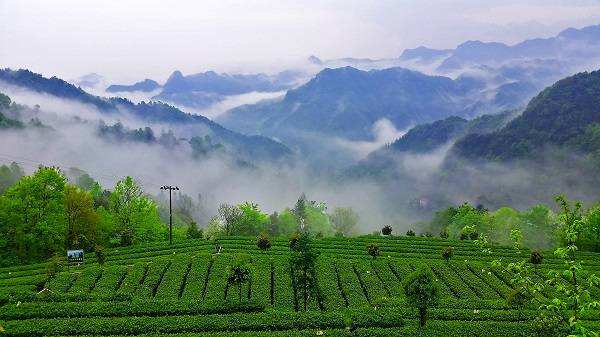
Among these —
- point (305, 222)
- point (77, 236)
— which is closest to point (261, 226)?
point (305, 222)

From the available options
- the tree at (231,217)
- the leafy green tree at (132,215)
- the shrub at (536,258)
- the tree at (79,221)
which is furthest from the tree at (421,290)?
the tree at (231,217)

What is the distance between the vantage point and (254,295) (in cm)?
5119

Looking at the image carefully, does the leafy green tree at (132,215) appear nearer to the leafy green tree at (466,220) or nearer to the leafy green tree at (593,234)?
the leafy green tree at (466,220)

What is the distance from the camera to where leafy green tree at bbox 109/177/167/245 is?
288 ft

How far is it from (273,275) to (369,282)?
10540 mm

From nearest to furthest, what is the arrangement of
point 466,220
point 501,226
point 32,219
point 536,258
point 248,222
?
point 536,258 → point 32,219 → point 248,222 → point 466,220 → point 501,226

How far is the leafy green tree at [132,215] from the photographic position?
87.8m

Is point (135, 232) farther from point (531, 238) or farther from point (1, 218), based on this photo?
point (531, 238)

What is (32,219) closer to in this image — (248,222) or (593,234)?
(248,222)

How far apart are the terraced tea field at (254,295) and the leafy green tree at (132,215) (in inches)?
569

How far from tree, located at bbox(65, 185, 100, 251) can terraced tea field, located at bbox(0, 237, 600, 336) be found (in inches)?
419

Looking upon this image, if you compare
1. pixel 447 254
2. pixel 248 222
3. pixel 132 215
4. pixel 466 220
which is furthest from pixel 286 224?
pixel 447 254

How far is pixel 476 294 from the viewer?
55000mm

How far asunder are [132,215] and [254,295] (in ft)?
145
